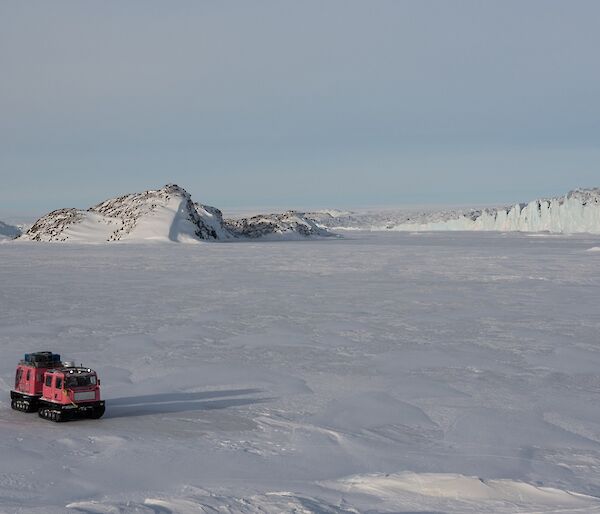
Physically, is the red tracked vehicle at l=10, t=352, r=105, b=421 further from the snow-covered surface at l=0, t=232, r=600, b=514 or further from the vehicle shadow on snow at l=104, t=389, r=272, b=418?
the vehicle shadow on snow at l=104, t=389, r=272, b=418

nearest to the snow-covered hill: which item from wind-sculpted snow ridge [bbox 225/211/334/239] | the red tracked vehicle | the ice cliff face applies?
the ice cliff face

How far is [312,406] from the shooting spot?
8.99m

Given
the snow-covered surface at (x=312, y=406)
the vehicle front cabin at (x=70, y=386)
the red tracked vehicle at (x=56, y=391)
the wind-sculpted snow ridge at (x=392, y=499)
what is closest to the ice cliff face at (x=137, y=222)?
the snow-covered surface at (x=312, y=406)

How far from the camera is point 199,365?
11414 mm

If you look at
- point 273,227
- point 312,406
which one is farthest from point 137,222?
point 312,406

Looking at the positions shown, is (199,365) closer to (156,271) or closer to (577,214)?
(156,271)

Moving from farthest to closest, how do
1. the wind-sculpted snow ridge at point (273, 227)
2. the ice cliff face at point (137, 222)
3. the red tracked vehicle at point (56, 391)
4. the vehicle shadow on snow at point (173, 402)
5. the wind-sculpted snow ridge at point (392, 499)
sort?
the wind-sculpted snow ridge at point (273, 227), the ice cliff face at point (137, 222), the vehicle shadow on snow at point (173, 402), the red tracked vehicle at point (56, 391), the wind-sculpted snow ridge at point (392, 499)

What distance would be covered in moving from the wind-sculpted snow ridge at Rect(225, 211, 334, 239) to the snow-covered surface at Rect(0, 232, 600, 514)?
65492 millimetres

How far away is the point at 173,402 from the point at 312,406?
1.65 meters

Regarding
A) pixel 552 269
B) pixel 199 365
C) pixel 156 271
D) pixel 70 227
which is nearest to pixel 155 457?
pixel 199 365

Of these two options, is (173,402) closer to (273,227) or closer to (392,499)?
(392,499)

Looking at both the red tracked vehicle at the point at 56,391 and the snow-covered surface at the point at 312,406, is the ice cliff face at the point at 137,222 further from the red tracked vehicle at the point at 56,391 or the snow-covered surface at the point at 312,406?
the red tracked vehicle at the point at 56,391

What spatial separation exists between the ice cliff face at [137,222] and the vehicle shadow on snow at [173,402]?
5566 centimetres

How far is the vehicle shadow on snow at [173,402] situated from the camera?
28.8 ft
